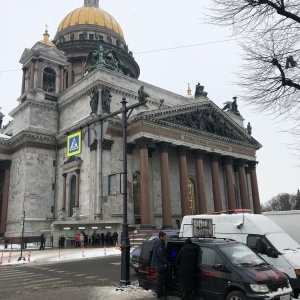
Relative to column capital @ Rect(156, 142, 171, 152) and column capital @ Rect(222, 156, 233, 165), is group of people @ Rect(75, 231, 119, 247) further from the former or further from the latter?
column capital @ Rect(222, 156, 233, 165)

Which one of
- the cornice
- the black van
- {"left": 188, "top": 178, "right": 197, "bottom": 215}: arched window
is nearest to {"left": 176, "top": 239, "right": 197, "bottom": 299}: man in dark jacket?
the black van

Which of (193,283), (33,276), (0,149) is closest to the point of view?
(193,283)

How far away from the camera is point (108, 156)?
3641 cm

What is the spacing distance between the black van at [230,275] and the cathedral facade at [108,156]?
23688mm

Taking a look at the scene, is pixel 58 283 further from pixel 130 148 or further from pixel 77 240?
pixel 130 148

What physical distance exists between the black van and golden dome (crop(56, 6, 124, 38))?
5772 cm

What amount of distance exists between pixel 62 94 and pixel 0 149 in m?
10.6

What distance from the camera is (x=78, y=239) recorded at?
31.4 m

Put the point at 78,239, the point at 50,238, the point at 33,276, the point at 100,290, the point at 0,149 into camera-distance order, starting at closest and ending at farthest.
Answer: the point at 100,290
the point at 33,276
the point at 78,239
the point at 50,238
the point at 0,149

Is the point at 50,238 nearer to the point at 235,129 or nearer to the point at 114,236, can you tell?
the point at 114,236

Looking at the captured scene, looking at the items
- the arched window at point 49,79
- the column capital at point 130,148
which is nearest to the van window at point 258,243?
the column capital at point 130,148

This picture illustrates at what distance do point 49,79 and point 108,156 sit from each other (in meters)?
17.8

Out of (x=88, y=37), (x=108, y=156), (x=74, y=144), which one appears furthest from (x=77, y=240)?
(x=88, y=37)

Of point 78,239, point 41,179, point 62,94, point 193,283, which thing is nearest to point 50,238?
point 78,239
